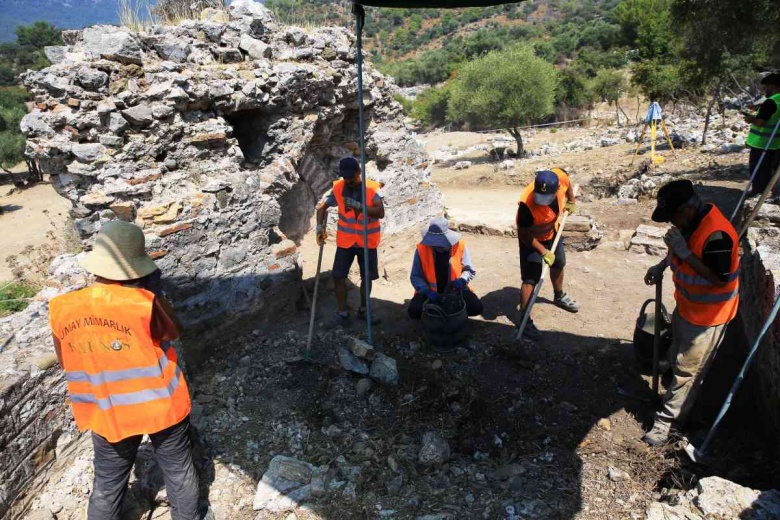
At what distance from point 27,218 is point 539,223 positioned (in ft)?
58.4

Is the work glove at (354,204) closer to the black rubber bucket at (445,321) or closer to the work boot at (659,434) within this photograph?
the black rubber bucket at (445,321)

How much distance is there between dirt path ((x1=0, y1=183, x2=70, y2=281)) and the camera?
1174 cm

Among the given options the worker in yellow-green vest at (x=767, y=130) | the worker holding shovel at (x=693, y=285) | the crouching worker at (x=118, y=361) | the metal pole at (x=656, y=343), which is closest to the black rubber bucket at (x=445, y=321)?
the metal pole at (x=656, y=343)

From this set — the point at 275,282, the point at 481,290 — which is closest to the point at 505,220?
the point at 481,290

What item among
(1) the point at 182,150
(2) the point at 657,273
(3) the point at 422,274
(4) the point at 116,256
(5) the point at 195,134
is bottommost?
(3) the point at 422,274

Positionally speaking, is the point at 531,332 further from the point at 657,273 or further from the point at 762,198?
the point at 762,198

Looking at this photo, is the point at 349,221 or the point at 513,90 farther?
the point at 513,90

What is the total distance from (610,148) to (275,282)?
13.7 m

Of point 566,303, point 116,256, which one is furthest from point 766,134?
point 116,256

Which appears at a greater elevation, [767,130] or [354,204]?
[767,130]

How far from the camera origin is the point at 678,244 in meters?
2.92

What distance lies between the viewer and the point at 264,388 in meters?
3.91

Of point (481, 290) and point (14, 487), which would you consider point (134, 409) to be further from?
point (481, 290)

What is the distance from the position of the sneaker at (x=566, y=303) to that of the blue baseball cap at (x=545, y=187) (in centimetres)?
135
